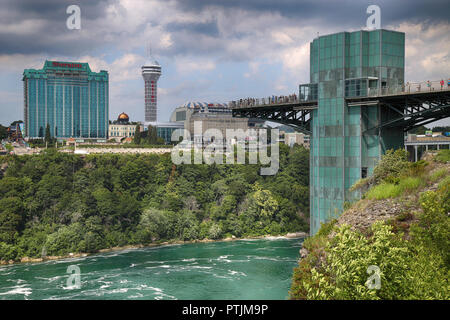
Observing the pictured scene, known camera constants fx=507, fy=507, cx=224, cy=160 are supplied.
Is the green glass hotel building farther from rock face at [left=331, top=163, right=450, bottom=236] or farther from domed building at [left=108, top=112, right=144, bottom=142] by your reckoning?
rock face at [left=331, top=163, right=450, bottom=236]

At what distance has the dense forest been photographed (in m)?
73.4

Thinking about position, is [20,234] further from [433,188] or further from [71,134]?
[71,134]

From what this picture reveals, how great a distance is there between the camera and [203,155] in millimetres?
97750

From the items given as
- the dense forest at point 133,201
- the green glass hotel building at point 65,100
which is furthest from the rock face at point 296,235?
the green glass hotel building at point 65,100

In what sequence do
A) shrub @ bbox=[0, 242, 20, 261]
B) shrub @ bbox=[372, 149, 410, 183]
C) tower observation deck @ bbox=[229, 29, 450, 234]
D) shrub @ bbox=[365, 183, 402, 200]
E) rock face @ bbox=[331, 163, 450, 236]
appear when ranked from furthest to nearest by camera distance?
shrub @ bbox=[0, 242, 20, 261] → tower observation deck @ bbox=[229, 29, 450, 234] → shrub @ bbox=[372, 149, 410, 183] → shrub @ bbox=[365, 183, 402, 200] → rock face @ bbox=[331, 163, 450, 236]

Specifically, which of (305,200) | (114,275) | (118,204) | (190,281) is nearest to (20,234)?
(118,204)

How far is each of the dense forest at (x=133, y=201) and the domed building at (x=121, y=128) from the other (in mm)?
94902

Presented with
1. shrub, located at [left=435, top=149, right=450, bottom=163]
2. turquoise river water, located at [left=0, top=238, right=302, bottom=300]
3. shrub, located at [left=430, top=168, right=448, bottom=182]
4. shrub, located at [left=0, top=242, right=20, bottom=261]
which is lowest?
turquoise river water, located at [left=0, top=238, right=302, bottom=300]

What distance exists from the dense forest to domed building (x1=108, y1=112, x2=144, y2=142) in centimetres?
9490

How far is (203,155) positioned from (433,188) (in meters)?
76.3

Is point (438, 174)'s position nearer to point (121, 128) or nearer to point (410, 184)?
point (410, 184)

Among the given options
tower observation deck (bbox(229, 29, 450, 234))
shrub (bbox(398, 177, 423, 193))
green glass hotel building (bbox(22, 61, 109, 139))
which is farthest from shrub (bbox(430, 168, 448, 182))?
green glass hotel building (bbox(22, 61, 109, 139))

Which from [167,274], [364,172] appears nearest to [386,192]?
[364,172]
